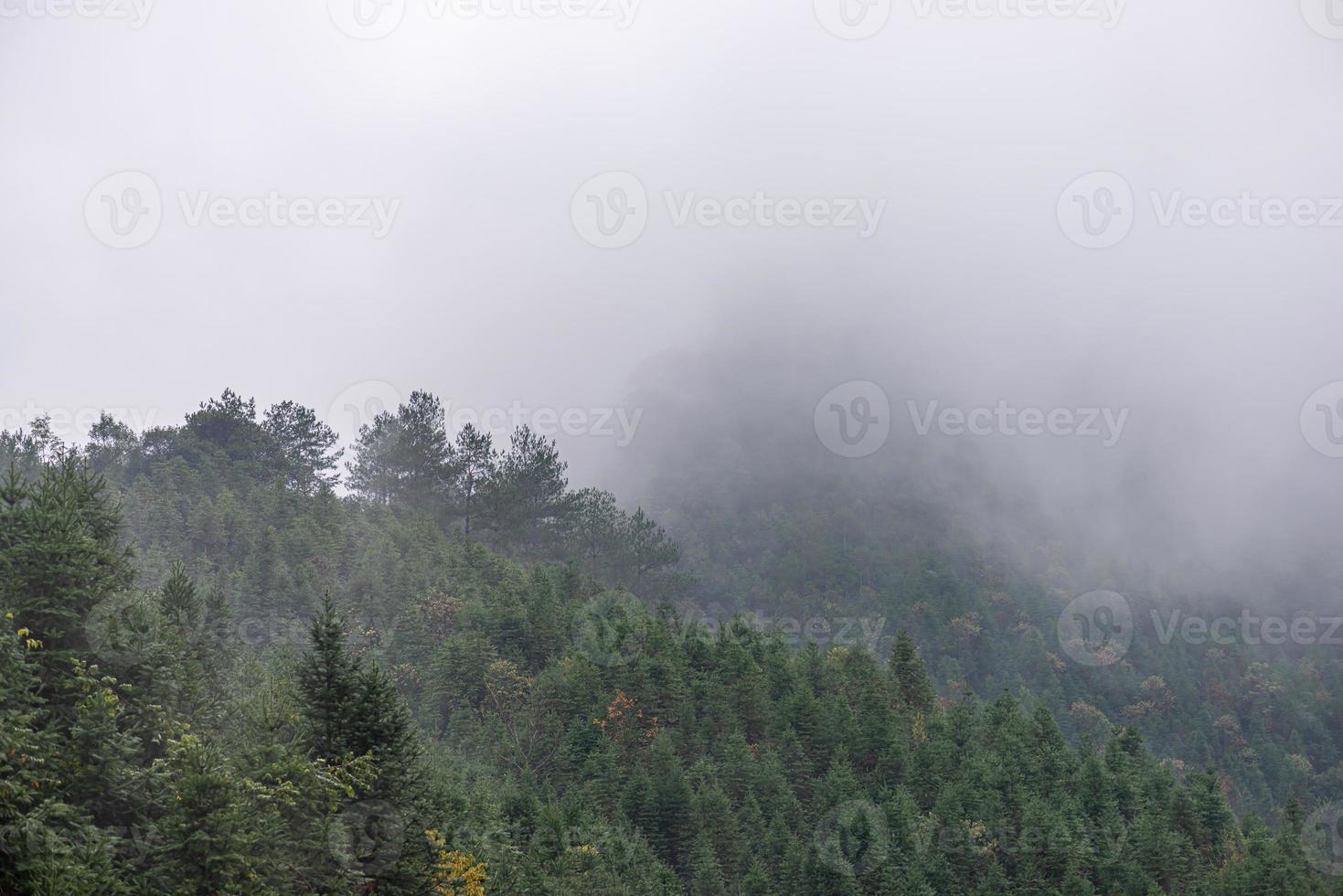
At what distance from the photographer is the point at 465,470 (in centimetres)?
11481

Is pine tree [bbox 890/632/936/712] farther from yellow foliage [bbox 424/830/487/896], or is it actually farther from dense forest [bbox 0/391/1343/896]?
yellow foliage [bbox 424/830/487/896]

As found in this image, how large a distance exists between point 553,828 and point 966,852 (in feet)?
92.4

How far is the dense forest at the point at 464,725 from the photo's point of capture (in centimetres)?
2569

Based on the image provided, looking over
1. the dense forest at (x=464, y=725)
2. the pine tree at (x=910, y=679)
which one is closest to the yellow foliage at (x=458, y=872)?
the dense forest at (x=464, y=725)

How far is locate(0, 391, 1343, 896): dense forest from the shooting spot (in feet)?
84.3

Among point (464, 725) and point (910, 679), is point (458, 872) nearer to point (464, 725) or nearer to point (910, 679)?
point (464, 725)

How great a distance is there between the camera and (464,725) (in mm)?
72750

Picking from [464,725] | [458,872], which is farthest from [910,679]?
[458,872]

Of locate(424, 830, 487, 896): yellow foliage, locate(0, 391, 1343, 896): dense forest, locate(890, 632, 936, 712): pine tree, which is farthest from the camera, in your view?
locate(890, 632, 936, 712): pine tree

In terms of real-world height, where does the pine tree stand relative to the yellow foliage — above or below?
below

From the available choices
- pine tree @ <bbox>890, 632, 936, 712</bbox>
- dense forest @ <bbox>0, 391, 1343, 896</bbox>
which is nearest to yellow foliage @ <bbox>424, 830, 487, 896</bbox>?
dense forest @ <bbox>0, 391, 1343, 896</bbox>

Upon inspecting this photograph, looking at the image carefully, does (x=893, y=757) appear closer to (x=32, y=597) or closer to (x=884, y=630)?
(x=32, y=597)

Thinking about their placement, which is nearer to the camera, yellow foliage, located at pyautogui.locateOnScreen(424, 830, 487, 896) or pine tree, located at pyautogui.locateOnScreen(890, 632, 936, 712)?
yellow foliage, located at pyautogui.locateOnScreen(424, 830, 487, 896)

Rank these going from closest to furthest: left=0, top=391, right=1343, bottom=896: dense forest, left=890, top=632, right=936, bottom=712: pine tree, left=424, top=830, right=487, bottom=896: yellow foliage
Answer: left=0, top=391, right=1343, bottom=896: dense forest
left=424, top=830, right=487, bottom=896: yellow foliage
left=890, top=632, right=936, bottom=712: pine tree
